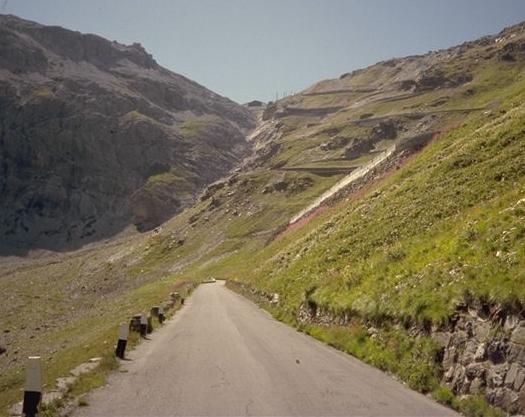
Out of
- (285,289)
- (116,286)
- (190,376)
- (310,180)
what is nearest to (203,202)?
(310,180)

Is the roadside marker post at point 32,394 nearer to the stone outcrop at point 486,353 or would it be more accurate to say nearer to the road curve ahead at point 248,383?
the road curve ahead at point 248,383

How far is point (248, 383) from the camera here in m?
12.8

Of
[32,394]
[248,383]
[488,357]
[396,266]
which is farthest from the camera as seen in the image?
[396,266]

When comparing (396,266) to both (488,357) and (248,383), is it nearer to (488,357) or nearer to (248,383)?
(488,357)

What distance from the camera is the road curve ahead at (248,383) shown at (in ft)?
35.3

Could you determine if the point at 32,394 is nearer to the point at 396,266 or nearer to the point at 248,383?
the point at 248,383

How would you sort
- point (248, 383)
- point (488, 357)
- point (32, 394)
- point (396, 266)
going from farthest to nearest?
point (396, 266) → point (248, 383) → point (488, 357) → point (32, 394)

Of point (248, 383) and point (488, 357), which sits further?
point (248, 383)

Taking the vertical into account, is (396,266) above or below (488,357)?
above

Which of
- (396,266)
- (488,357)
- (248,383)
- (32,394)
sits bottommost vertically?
(248,383)

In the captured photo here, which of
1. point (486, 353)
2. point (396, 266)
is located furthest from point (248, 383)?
point (396, 266)

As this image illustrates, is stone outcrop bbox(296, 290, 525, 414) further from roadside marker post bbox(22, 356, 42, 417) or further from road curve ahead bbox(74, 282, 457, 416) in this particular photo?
roadside marker post bbox(22, 356, 42, 417)

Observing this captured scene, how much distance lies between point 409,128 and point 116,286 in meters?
83.0

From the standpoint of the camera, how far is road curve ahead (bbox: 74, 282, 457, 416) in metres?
10.8
